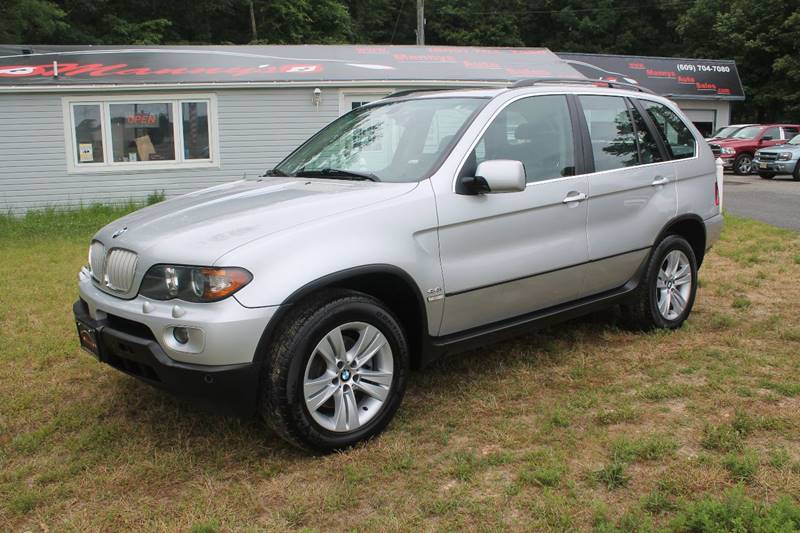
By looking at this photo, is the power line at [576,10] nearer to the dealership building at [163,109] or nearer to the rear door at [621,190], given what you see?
the dealership building at [163,109]

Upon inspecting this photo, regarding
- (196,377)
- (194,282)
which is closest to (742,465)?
(196,377)

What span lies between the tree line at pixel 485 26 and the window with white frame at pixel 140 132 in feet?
50.2

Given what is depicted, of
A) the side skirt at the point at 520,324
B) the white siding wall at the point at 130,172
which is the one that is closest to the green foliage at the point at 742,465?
the side skirt at the point at 520,324

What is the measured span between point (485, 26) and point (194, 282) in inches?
1896

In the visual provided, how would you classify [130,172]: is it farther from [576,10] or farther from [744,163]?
[576,10]

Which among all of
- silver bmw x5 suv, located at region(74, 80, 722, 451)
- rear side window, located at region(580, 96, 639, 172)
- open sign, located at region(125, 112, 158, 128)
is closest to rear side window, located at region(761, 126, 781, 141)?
open sign, located at region(125, 112, 158, 128)

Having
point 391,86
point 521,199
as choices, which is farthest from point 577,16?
point 521,199

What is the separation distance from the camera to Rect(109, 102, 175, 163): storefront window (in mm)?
13617

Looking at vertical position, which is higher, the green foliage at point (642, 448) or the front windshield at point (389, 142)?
the front windshield at point (389, 142)

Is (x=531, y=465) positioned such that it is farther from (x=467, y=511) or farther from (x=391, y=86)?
(x=391, y=86)

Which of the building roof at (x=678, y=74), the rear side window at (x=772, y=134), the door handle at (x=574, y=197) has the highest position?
the building roof at (x=678, y=74)

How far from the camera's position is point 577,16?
159 ft

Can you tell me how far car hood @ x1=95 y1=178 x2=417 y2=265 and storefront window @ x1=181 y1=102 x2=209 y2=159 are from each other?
10498 millimetres

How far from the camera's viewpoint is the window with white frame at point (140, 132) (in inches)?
531
